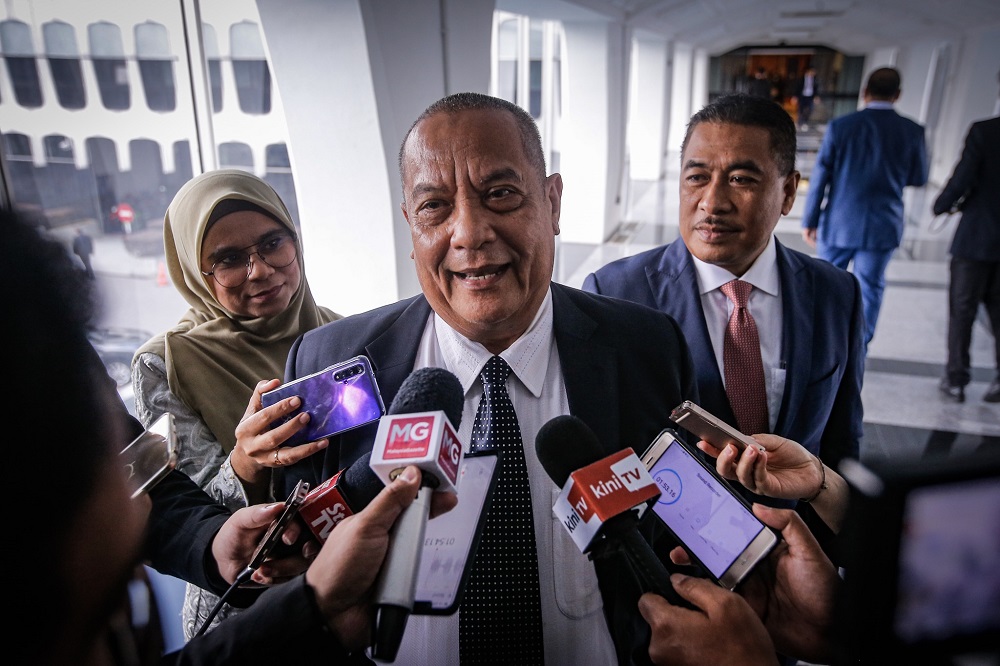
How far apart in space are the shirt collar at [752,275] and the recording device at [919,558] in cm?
133

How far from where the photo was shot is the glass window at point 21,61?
8.57 feet

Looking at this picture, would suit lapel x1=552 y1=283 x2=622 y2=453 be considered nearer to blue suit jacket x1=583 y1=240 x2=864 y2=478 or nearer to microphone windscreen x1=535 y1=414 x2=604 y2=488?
microphone windscreen x1=535 y1=414 x2=604 y2=488

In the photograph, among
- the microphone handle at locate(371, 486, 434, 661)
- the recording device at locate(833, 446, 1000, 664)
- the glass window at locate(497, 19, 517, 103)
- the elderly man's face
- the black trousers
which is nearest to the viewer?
the recording device at locate(833, 446, 1000, 664)

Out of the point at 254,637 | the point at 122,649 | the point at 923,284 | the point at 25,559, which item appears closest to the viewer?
the point at 25,559

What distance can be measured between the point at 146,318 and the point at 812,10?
15027mm

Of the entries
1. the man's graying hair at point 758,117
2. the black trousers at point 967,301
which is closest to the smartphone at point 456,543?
the man's graying hair at point 758,117

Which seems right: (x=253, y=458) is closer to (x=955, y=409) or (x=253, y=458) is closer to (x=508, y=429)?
(x=508, y=429)

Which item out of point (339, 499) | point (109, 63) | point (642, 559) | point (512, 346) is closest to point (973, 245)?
point (512, 346)

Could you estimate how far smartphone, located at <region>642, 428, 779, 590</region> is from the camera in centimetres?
95

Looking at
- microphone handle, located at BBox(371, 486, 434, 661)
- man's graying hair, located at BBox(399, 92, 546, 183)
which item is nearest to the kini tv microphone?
microphone handle, located at BBox(371, 486, 434, 661)

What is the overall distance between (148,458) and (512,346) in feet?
2.41

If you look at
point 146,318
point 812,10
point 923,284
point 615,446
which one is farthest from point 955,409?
point 812,10

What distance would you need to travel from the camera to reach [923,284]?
23.5ft

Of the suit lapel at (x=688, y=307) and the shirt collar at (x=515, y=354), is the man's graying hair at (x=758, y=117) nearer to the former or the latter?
the suit lapel at (x=688, y=307)
